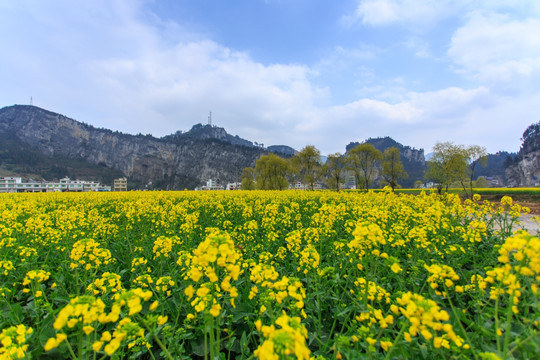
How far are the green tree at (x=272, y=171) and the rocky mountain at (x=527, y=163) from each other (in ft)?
375

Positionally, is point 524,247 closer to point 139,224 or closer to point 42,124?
point 139,224

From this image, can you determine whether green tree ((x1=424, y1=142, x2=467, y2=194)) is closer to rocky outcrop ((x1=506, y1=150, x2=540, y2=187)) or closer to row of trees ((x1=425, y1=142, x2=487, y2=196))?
row of trees ((x1=425, y1=142, x2=487, y2=196))

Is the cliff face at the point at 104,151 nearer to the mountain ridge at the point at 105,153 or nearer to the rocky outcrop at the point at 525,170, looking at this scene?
the mountain ridge at the point at 105,153

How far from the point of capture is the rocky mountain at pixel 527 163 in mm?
101438

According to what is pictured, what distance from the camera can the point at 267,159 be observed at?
185ft

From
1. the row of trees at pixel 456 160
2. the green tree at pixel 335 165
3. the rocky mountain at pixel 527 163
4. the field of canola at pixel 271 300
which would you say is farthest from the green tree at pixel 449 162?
the rocky mountain at pixel 527 163

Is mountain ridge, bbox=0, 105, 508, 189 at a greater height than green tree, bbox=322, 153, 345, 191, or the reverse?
mountain ridge, bbox=0, 105, 508, 189

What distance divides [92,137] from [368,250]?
251 metres

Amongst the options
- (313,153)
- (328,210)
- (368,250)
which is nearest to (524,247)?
(368,250)

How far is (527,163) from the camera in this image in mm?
105625

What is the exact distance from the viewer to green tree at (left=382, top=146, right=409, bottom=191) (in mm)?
52750

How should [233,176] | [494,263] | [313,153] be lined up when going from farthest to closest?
[233,176] → [313,153] → [494,263]

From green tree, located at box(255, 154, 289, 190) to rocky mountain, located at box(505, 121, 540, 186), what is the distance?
114271 millimetres

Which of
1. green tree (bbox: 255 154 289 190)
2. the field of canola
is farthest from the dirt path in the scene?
green tree (bbox: 255 154 289 190)
